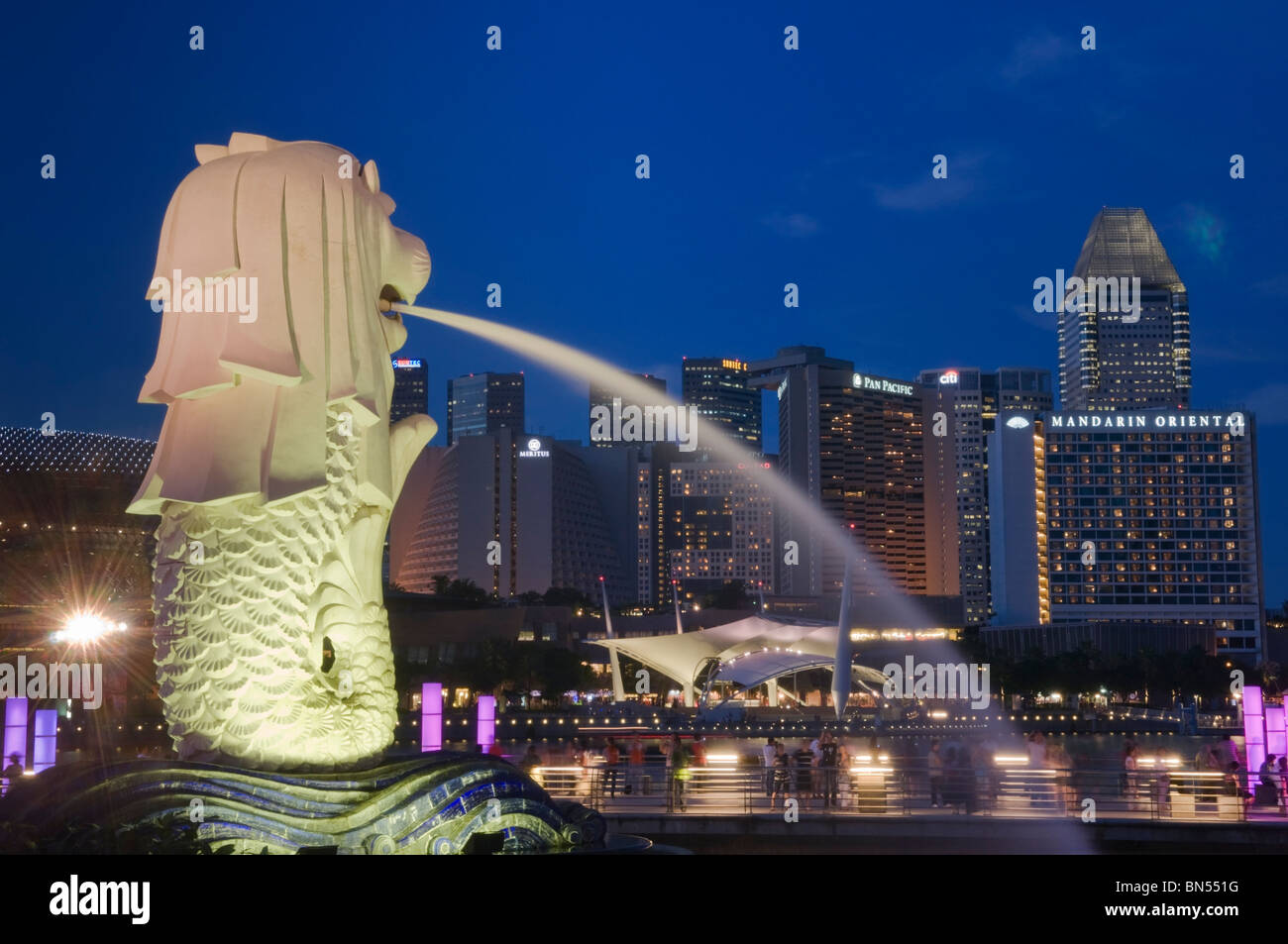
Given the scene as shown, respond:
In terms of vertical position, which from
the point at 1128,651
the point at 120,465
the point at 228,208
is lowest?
the point at 1128,651

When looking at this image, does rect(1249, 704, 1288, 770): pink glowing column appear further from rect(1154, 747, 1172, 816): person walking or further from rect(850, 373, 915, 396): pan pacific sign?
rect(850, 373, 915, 396): pan pacific sign

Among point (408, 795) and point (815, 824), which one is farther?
point (815, 824)

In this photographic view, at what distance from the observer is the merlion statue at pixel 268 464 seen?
1220 cm

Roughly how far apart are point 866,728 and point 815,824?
29310 millimetres

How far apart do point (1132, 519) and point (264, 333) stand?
451 feet

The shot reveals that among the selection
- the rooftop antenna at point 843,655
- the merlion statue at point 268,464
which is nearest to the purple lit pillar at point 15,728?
the merlion statue at point 268,464

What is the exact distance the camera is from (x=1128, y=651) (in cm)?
10669

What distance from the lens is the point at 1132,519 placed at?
13825 centimetres

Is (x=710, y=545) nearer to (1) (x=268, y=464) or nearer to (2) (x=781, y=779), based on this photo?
(2) (x=781, y=779)

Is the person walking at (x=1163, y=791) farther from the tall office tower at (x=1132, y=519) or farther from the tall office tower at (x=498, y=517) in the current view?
the tall office tower at (x=498, y=517)

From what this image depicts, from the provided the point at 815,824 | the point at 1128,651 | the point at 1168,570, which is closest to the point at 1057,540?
the point at 1168,570

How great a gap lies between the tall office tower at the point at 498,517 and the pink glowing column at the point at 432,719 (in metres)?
115
